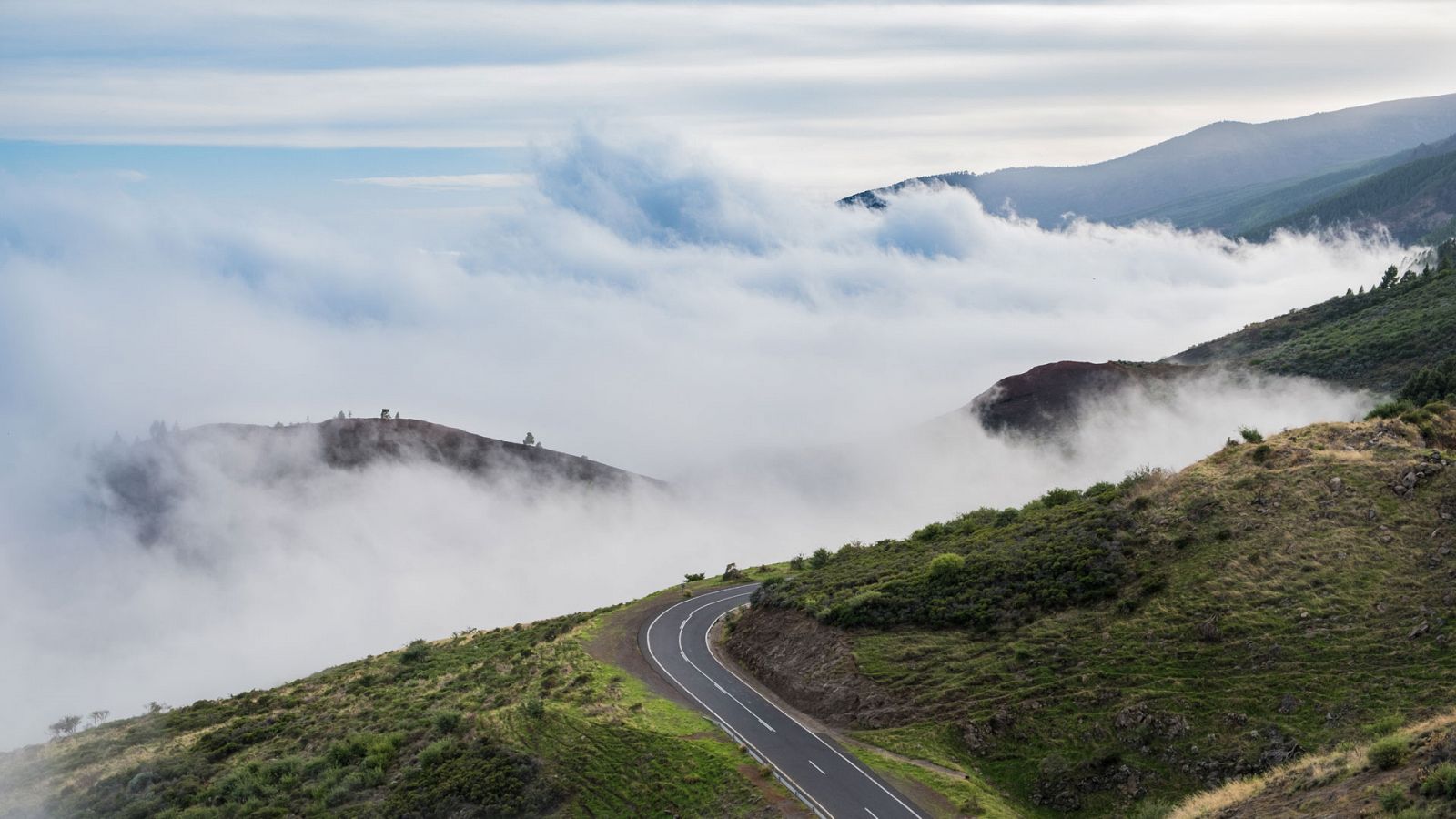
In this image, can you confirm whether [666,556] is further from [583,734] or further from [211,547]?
[583,734]

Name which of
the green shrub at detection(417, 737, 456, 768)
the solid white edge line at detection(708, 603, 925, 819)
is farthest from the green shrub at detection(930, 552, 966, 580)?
the green shrub at detection(417, 737, 456, 768)

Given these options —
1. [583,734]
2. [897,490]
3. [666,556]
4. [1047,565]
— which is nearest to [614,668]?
[583,734]

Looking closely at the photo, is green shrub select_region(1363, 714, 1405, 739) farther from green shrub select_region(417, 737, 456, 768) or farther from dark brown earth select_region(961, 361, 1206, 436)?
dark brown earth select_region(961, 361, 1206, 436)

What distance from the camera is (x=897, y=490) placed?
13438 cm

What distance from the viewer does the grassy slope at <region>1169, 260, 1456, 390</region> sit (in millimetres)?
75750

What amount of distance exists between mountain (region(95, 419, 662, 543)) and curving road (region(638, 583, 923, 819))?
106 metres

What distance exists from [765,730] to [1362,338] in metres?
79.8

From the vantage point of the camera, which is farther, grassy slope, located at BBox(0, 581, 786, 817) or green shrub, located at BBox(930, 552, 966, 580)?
green shrub, located at BBox(930, 552, 966, 580)

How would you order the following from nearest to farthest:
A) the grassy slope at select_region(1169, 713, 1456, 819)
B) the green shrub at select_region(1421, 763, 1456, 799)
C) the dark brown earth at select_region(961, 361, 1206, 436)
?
1. the green shrub at select_region(1421, 763, 1456, 799)
2. the grassy slope at select_region(1169, 713, 1456, 819)
3. the dark brown earth at select_region(961, 361, 1206, 436)

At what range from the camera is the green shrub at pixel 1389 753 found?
17.2 meters

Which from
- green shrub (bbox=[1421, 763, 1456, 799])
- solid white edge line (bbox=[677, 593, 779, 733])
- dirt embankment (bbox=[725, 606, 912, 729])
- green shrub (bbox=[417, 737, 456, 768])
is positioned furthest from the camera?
solid white edge line (bbox=[677, 593, 779, 733])

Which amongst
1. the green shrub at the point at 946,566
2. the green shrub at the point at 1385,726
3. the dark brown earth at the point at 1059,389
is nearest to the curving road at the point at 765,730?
the green shrub at the point at 946,566

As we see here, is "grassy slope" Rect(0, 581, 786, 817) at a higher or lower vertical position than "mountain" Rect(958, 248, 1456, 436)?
lower

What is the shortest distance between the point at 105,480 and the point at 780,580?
6293 inches
